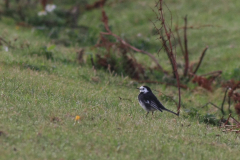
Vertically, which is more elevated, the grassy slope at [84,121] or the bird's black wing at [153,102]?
the bird's black wing at [153,102]

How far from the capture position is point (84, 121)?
7148mm

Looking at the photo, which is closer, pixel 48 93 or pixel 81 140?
pixel 81 140

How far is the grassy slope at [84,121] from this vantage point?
6.03m

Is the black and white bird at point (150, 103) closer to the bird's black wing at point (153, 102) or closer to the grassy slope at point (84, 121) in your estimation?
the bird's black wing at point (153, 102)

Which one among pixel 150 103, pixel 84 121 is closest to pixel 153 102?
pixel 150 103

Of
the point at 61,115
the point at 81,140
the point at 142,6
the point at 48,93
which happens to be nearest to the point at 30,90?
the point at 48,93

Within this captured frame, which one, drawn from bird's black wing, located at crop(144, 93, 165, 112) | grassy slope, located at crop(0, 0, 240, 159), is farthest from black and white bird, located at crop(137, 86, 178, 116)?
grassy slope, located at crop(0, 0, 240, 159)

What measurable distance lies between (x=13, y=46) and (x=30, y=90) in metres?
4.71

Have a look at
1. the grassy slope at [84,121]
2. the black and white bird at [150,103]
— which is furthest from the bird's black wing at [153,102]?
the grassy slope at [84,121]

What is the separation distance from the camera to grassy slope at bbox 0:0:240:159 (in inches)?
237

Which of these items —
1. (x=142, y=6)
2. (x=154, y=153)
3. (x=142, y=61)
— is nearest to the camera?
(x=154, y=153)

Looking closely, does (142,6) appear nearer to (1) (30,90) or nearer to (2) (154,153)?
(1) (30,90)

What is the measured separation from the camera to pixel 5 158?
5395 millimetres

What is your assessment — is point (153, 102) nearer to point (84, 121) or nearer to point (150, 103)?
point (150, 103)
